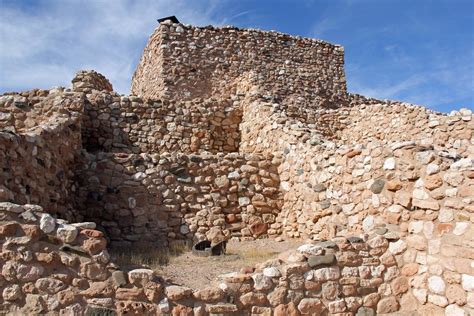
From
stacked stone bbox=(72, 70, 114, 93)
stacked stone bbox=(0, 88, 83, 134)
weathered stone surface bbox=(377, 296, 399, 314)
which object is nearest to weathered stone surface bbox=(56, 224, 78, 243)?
weathered stone surface bbox=(377, 296, 399, 314)

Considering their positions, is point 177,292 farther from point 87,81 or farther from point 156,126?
point 87,81

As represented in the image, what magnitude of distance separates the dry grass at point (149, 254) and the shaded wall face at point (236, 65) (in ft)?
22.6

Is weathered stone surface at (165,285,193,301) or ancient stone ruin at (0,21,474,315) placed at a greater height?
ancient stone ruin at (0,21,474,315)

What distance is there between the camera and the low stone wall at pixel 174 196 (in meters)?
9.57

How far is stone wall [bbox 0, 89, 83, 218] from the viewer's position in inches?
282

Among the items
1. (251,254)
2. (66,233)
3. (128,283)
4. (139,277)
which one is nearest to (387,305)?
(251,254)

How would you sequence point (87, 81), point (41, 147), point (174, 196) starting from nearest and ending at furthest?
point (41, 147) < point (174, 196) < point (87, 81)

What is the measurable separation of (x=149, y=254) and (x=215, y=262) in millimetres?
1206

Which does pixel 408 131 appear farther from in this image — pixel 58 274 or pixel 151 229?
pixel 58 274

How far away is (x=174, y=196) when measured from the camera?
32.2 feet

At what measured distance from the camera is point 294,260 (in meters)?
6.30

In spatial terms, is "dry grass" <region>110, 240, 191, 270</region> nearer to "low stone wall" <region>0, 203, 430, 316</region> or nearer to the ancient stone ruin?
the ancient stone ruin

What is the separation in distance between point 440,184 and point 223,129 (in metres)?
7.17

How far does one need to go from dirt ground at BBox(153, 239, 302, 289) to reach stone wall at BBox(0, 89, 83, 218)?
2297mm
